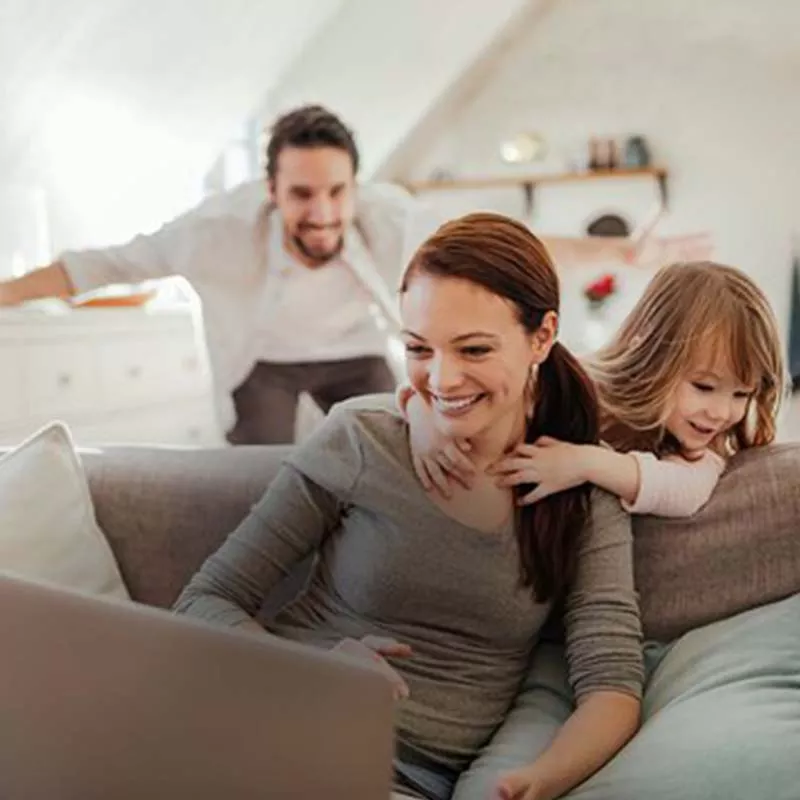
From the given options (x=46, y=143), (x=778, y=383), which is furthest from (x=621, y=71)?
(x=778, y=383)

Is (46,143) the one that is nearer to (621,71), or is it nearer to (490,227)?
(621,71)

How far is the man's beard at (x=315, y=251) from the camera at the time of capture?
143 cm

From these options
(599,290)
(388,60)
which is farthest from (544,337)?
(388,60)

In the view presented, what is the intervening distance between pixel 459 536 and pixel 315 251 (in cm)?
61

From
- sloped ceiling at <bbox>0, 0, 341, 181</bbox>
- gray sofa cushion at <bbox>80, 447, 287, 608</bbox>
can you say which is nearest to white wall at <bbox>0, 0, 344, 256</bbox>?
sloped ceiling at <bbox>0, 0, 341, 181</bbox>

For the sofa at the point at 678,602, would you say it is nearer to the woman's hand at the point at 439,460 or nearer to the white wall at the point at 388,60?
the woman's hand at the point at 439,460

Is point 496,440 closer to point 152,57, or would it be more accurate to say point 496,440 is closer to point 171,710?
point 171,710

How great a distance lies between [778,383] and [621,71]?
6.49ft

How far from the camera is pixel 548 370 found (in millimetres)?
975

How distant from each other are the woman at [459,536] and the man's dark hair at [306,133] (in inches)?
19.1

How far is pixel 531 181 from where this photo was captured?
270cm

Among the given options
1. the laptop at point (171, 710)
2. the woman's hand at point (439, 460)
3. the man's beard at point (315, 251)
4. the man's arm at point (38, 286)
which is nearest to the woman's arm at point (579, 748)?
the woman's hand at point (439, 460)

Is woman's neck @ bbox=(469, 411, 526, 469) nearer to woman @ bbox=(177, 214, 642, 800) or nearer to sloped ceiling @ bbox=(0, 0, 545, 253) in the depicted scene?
woman @ bbox=(177, 214, 642, 800)

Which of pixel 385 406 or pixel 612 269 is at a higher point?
pixel 612 269
